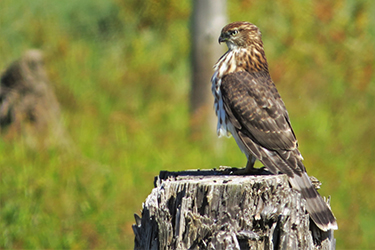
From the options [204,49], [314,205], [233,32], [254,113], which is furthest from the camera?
[204,49]

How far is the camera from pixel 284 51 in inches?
373

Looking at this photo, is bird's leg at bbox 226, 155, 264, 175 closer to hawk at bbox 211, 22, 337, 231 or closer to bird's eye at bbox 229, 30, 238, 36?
hawk at bbox 211, 22, 337, 231

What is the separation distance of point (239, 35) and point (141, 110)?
4.21m

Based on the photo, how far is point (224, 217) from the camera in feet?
9.66

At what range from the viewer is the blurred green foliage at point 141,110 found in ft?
19.7

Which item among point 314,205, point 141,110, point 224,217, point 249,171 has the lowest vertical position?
point 224,217

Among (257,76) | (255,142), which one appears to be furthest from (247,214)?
(257,76)

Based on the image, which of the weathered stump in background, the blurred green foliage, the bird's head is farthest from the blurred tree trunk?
the bird's head

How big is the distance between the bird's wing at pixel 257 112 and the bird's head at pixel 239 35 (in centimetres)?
48

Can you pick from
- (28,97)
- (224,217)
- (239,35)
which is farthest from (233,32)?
(28,97)

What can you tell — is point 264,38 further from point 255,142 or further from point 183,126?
point 255,142

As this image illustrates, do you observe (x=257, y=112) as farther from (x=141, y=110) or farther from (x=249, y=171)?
(x=141, y=110)

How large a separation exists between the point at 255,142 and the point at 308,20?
18.8 feet

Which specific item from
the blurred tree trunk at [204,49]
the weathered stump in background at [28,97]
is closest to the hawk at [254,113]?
the blurred tree trunk at [204,49]
